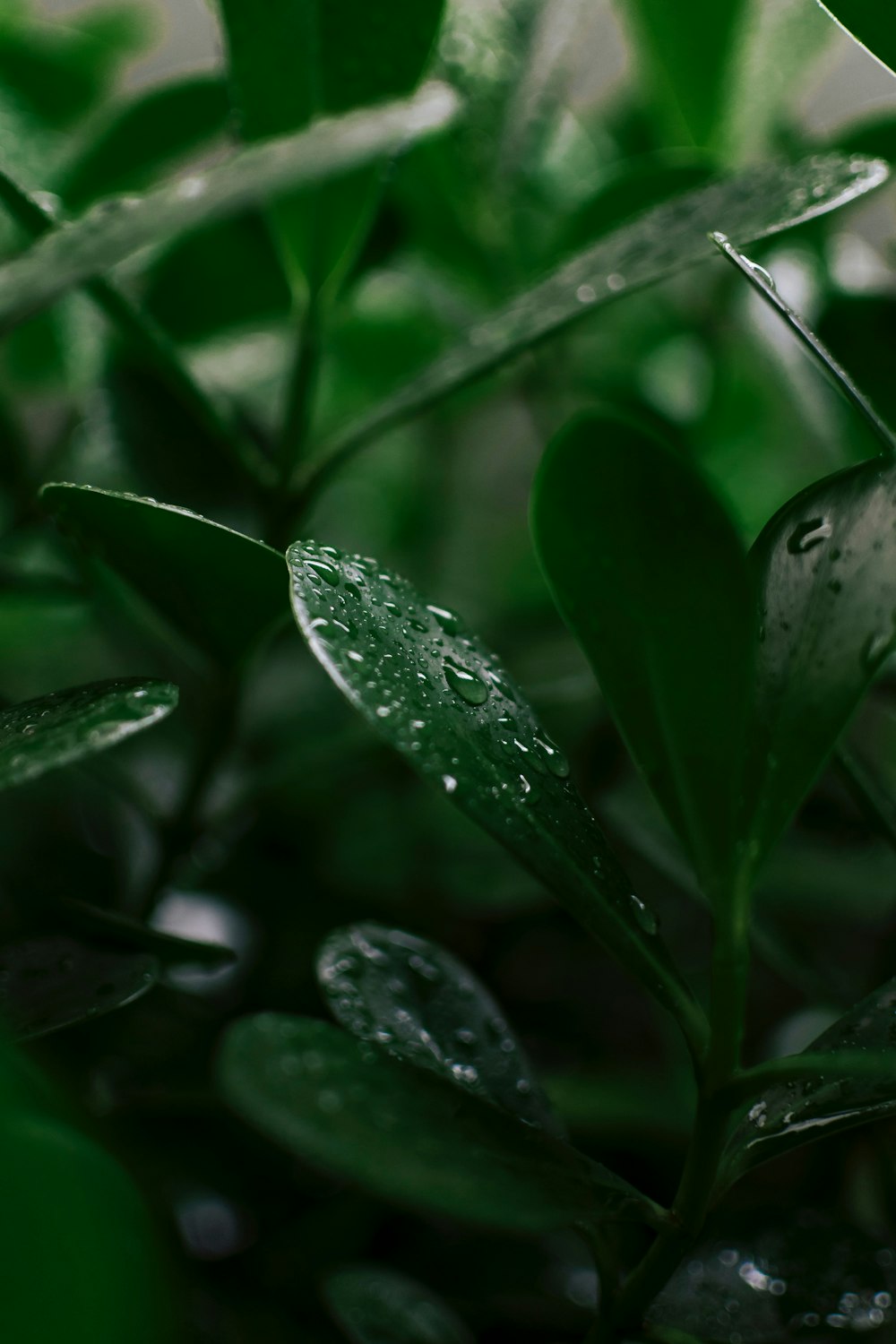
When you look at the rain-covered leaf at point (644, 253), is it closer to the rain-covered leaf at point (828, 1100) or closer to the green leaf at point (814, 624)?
the green leaf at point (814, 624)

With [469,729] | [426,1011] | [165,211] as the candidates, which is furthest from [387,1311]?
[165,211]

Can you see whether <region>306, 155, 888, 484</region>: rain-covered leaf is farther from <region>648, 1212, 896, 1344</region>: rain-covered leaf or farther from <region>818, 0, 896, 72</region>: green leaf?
<region>648, 1212, 896, 1344</region>: rain-covered leaf

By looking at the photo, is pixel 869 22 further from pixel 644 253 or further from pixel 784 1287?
pixel 784 1287

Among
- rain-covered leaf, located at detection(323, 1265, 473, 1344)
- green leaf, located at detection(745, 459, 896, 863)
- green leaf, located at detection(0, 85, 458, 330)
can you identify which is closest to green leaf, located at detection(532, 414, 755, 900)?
green leaf, located at detection(745, 459, 896, 863)

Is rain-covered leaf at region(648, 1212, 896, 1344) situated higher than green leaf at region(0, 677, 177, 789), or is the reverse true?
green leaf at region(0, 677, 177, 789)

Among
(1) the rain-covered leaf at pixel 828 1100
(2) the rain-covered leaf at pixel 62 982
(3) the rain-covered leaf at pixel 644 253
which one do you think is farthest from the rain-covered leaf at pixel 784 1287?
(3) the rain-covered leaf at pixel 644 253

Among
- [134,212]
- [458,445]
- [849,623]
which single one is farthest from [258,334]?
[849,623]
